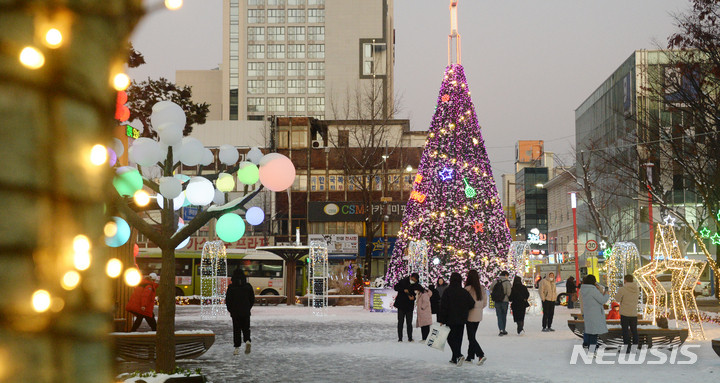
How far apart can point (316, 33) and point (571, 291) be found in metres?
82.8

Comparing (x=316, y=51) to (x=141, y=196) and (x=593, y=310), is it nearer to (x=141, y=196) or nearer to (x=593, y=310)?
(x=593, y=310)

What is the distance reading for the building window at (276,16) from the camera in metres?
108

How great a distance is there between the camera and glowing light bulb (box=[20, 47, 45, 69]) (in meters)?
1.01

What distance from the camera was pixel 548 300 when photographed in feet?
68.7

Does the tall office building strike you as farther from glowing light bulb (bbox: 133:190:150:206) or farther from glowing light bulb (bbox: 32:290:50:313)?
glowing light bulb (bbox: 32:290:50:313)

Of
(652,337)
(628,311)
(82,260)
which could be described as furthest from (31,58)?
(652,337)

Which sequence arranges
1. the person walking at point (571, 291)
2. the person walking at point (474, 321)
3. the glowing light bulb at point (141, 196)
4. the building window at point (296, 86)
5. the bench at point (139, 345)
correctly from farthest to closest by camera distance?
the building window at point (296, 86), the person walking at point (571, 291), the person walking at point (474, 321), the bench at point (139, 345), the glowing light bulb at point (141, 196)

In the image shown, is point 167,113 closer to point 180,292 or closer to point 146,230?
point 146,230

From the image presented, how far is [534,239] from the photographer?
74.8 meters

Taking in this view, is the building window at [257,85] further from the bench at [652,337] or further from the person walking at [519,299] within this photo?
the bench at [652,337]

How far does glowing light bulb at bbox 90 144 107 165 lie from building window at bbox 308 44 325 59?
Result: 109 meters

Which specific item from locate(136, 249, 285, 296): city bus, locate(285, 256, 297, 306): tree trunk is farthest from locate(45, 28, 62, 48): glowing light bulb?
locate(136, 249, 285, 296): city bus

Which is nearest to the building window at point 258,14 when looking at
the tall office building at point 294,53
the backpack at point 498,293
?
the tall office building at point 294,53

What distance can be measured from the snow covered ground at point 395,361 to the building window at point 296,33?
92.4 metres
